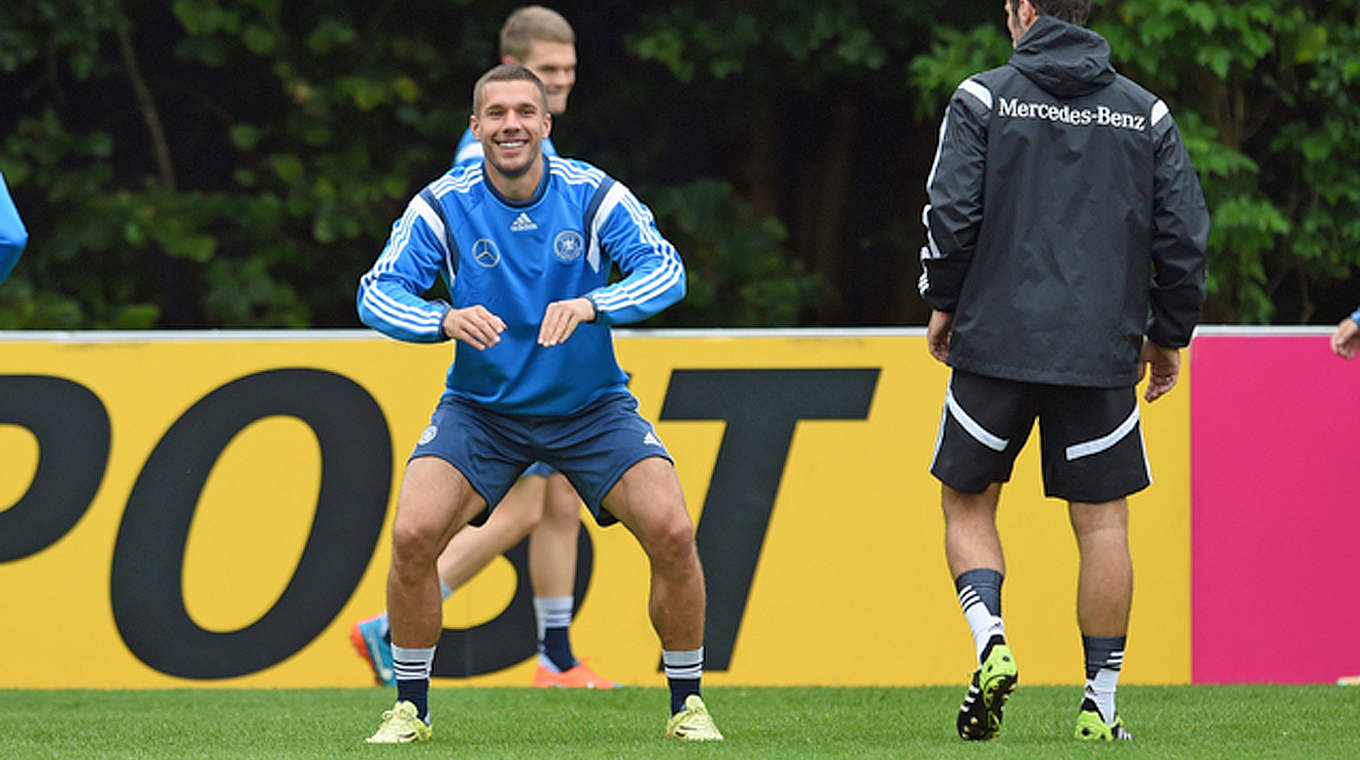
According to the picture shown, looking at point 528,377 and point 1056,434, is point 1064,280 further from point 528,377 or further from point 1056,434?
point 528,377

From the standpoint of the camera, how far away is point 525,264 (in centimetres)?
461

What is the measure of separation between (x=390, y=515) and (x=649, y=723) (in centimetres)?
168

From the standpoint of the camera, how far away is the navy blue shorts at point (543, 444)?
4.57 metres

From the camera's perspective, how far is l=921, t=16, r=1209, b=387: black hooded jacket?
14.2 ft

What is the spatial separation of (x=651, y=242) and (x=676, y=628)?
0.98 meters

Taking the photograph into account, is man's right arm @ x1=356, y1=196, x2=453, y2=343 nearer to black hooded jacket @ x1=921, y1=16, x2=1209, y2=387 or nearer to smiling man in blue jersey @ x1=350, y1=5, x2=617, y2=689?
black hooded jacket @ x1=921, y1=16, x2=1209, y2=387

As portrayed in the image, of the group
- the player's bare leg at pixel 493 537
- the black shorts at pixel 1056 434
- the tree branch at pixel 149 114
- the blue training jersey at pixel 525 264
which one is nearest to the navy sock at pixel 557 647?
the player's bare leg at pixel 493 537

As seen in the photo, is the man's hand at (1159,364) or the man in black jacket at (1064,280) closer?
the man in black jacket at (1064,280)

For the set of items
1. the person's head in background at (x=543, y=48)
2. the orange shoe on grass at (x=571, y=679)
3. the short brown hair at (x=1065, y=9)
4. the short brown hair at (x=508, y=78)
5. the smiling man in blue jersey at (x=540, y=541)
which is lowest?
the orange shoe on grass at (x=571, y=679)

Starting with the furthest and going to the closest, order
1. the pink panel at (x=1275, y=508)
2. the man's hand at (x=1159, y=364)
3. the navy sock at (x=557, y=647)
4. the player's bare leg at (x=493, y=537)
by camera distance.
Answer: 1. the pink panel at (x=1275, y=508)
2. the navy sock at (x=557, y=647)
3. the player's bare leg at (x=493, y=537)
4. the man's hand at (x=1159, y=364)

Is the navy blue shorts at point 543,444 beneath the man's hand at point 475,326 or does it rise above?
beneath

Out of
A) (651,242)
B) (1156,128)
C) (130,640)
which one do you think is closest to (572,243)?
(651,242)

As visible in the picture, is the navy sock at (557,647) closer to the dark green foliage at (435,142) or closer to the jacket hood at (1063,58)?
the jacket hood at (1063,58)

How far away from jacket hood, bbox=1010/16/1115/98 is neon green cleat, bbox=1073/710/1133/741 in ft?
4.89
